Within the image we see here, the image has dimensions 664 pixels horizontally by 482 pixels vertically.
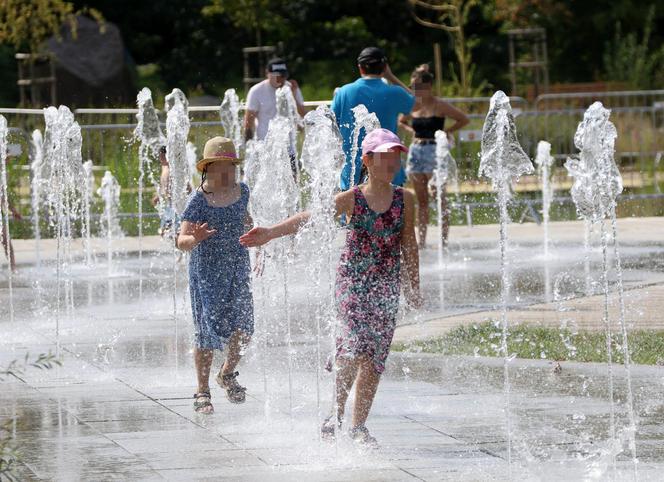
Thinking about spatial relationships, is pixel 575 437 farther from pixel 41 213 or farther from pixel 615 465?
pixel 41 213

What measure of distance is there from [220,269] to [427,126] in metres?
6.86

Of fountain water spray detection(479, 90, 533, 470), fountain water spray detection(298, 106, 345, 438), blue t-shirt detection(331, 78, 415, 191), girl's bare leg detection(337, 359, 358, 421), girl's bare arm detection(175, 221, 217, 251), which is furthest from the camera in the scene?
blue t-shirt detection(331, 78, 415, 191)

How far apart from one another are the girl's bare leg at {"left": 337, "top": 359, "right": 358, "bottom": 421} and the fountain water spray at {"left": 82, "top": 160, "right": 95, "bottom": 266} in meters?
6.34

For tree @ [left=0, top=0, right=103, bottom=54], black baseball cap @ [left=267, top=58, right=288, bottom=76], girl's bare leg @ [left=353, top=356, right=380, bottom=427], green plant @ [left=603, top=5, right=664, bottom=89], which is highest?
tree @ [left=0, top=0, right=103, bottom=54]

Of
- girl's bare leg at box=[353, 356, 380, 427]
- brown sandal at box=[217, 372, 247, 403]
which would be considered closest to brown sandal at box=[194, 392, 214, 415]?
brown sandal at box=[217, 372, 247, 403]

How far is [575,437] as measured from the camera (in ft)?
21.0

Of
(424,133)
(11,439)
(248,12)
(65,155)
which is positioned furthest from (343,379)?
(248,12)

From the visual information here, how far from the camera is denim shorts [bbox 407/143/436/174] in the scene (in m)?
13.8

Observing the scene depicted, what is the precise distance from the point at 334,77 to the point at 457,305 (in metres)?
25.1

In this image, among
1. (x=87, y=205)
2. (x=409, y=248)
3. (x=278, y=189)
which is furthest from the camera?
(x=87, y=205)

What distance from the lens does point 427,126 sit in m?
13.9

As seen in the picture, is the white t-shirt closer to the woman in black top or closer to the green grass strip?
the woman in black top

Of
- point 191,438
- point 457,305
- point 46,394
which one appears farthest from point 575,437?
point 457,305

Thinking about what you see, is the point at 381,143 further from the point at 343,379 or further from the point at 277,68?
the point at 277,68
